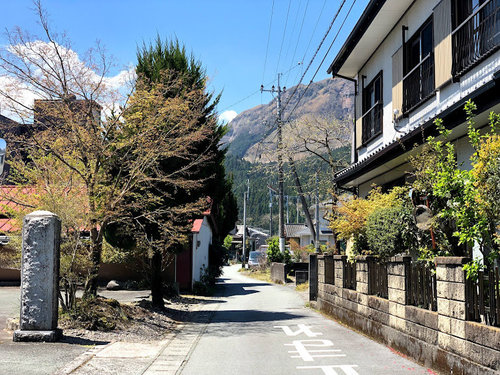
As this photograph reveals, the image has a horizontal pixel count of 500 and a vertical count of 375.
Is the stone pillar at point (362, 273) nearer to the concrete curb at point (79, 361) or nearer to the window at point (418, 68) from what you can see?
the window at point (418, 68)

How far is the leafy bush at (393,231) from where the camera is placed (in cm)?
932

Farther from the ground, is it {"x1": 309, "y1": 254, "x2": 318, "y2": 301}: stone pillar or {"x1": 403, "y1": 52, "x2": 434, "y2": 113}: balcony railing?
{"x1": 403, "y1": 52, "x2": 434, "y2": 113}: balcony railing

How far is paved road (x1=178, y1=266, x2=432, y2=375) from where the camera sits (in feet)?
24.9

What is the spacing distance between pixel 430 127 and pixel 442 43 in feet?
7.49

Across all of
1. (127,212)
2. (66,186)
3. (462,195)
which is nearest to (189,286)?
(127,212)

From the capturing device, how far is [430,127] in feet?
29.7

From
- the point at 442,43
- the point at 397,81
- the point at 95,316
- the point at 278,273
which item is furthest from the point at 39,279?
the point at 278,273

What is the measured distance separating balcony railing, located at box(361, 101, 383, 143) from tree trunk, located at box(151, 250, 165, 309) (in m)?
7.72

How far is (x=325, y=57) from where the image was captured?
1570 cm

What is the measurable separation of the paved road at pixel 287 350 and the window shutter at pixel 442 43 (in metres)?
5.66

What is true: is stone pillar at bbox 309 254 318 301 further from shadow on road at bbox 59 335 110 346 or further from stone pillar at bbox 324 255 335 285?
shadow on road at bbox 59 335 110 346

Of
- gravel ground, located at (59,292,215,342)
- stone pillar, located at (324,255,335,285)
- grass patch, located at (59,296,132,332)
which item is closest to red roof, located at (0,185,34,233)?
grass patch, located at (59,296,132,332)

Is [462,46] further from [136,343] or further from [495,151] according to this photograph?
[136,343]

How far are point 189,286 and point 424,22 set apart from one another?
16366 millimetres
